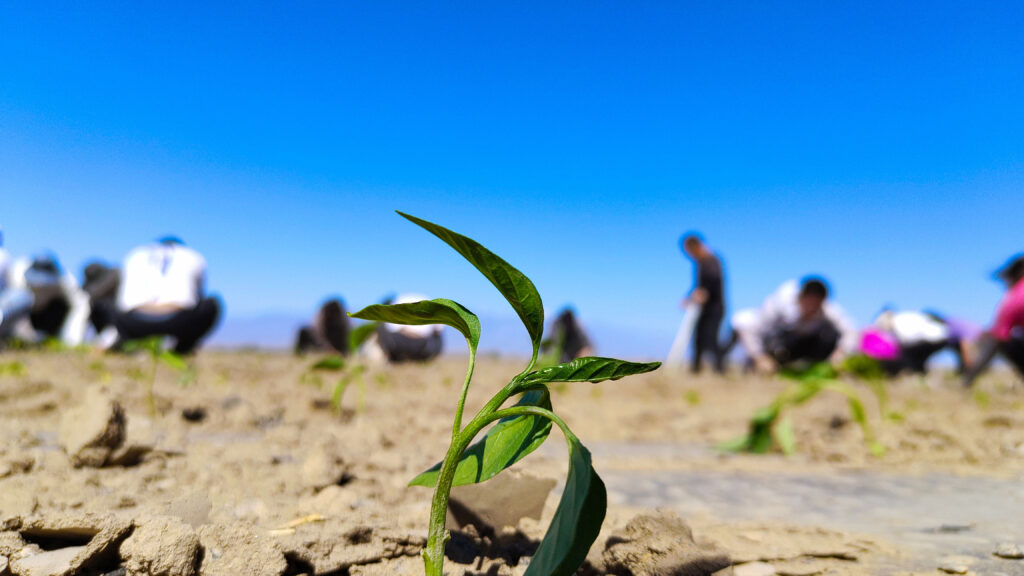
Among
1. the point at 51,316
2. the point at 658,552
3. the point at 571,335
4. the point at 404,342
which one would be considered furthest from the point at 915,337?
the point at 51,316

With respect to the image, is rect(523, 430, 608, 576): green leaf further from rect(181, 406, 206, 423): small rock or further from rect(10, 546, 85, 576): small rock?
rect(181, 406, 206, 423): small rock

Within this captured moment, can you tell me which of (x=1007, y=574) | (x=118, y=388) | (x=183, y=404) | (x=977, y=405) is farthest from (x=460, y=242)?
(x=977, y=405)

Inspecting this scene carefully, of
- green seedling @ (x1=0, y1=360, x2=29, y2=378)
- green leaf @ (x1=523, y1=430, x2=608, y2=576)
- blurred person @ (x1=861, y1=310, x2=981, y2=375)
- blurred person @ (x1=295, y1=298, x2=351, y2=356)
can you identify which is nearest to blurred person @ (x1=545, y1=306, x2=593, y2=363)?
blurred person @ (x1=295, y1=298, x2=351, y2=356)

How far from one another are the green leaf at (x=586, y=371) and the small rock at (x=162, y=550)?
0.60 meters

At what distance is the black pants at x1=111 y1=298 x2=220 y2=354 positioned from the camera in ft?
21.3

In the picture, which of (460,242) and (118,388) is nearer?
(460,242)

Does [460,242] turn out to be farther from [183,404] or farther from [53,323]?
[53,323]

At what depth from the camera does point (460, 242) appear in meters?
0.79

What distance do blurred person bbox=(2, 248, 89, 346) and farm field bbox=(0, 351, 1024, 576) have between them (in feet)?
15.8

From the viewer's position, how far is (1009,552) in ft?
4.19

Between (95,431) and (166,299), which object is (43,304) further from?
(95,431)

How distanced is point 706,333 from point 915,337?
2.89 meters

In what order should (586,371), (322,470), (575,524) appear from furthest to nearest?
1. (322,470)
2. (586,371)
3. (575,524)

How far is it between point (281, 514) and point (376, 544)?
1.09 feet
